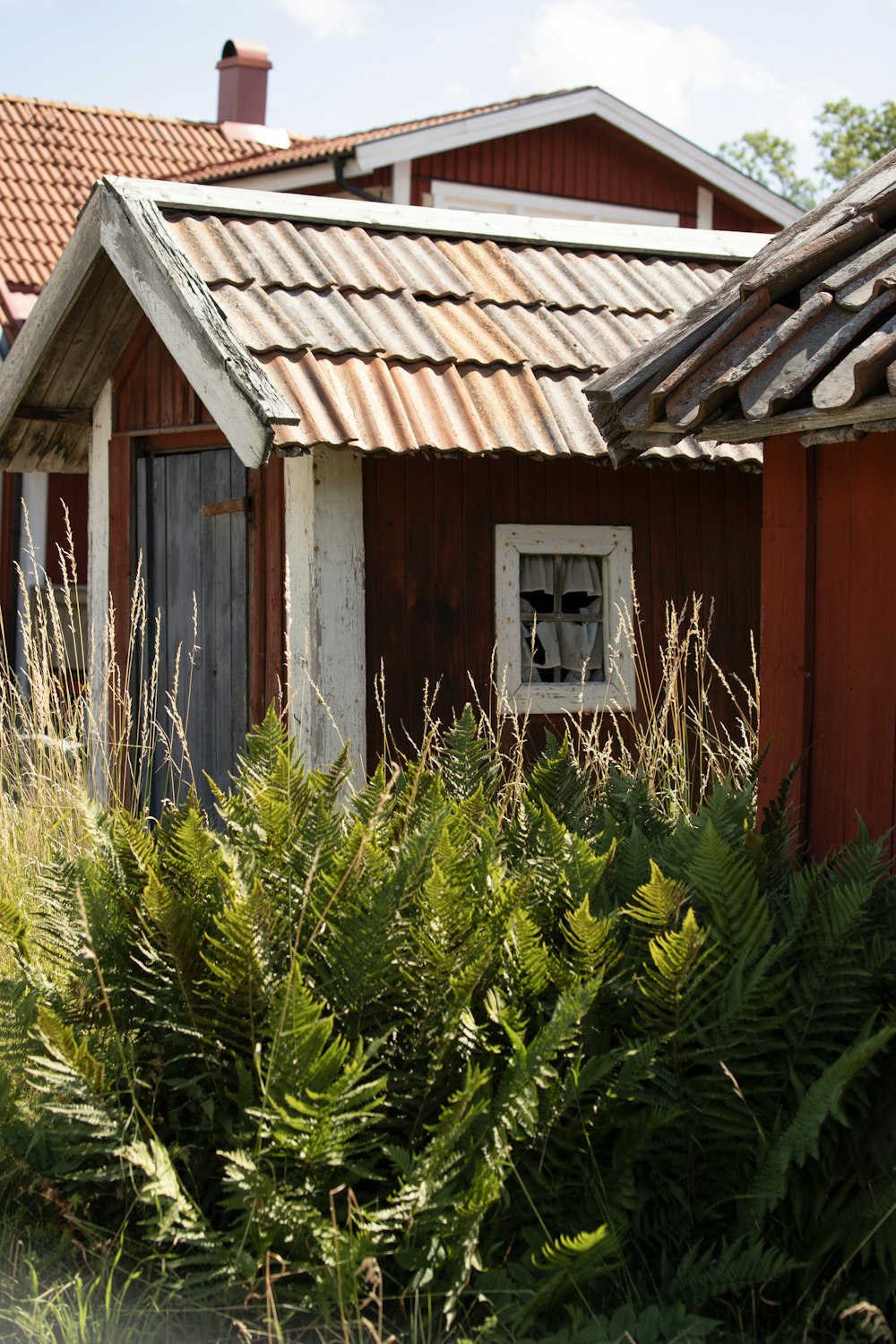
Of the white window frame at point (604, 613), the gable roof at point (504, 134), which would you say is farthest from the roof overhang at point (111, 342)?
the gable roof at point (504, 134)

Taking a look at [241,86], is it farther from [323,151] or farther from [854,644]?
[854,644]

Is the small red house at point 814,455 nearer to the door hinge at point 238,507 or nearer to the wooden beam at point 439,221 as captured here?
the door hinge at point 238,507

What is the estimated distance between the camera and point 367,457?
659cm

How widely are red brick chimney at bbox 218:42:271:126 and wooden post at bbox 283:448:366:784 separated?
14.4m

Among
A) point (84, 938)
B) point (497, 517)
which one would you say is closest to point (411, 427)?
point (497, 517)

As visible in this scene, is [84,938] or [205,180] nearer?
[84,938]

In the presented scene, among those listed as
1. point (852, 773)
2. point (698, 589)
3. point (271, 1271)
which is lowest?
point (271, 1271)

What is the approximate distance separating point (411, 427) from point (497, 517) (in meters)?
0.87

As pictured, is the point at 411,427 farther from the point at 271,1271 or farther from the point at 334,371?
the point at 271,1271

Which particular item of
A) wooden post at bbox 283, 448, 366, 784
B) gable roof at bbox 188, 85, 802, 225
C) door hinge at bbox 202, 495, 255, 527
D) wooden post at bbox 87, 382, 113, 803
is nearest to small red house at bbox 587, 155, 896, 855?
wooden post at bbox 283, 448, 366, 784

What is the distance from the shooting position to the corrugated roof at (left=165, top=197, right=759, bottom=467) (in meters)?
6.25

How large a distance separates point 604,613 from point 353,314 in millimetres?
1870

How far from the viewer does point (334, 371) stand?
6316 mm

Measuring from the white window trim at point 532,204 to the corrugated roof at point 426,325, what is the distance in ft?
24.9
